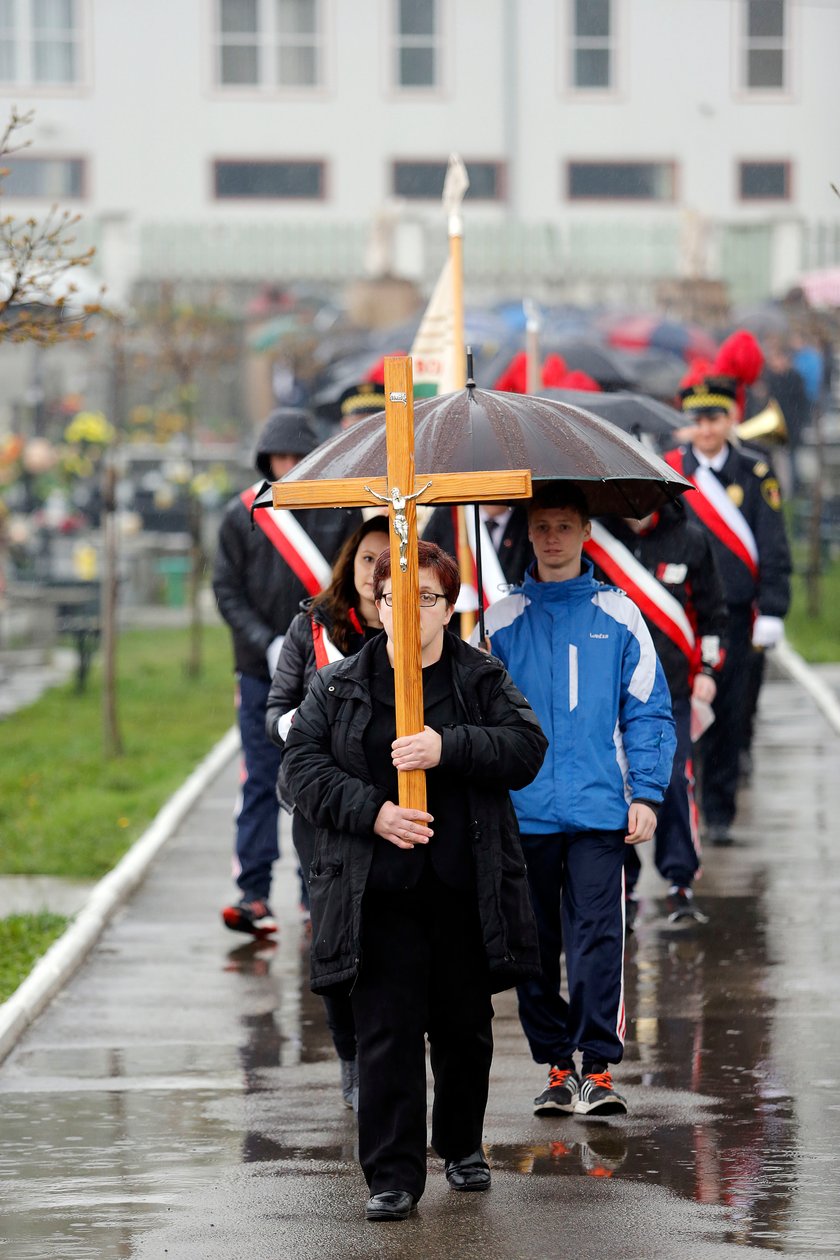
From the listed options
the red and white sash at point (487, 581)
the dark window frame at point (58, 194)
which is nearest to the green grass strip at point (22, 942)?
the red and white sash at point (487, 581)

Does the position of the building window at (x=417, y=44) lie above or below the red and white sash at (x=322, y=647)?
above

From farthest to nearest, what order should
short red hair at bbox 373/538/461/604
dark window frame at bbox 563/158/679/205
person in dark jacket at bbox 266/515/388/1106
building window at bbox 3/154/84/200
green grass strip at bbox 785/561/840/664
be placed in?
dark window frame at bbox 563/158/679/205, building window at bbox 3/154/84/200, green grass strip at bbox 785/561/840/664, person in dark jacket at bbox 266/515/388/1106, short red hair at bbox 373/538/461/604

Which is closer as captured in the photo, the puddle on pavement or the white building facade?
the puddle on pavement

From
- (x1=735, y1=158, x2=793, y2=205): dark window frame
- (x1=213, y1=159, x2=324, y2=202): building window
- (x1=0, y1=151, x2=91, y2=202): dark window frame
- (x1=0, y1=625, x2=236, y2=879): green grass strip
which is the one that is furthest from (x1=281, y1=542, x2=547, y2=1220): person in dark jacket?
(x1=735, y1=158, x2=793, y2=205): dark window frame

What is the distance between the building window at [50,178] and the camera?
39406 millimetres

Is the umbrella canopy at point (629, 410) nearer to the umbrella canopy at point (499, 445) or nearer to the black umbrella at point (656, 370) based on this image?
the umbrella canopy at point (499, 445)

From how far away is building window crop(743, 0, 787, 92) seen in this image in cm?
4009

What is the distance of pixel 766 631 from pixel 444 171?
30.0m

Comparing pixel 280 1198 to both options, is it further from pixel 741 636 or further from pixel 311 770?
pixel 741 636

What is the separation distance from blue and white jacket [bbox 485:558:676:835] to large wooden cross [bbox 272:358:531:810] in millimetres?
842

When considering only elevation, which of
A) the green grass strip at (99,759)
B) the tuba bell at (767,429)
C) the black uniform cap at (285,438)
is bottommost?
the green grass strip at (99,759)

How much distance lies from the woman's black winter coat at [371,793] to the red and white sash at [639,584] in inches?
93.4

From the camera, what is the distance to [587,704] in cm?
656

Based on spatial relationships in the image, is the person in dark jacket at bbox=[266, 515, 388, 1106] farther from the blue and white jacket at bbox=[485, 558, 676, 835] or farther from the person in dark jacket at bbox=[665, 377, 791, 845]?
the person in dark jacket at bbox=[665, 377, 791, 845]
